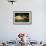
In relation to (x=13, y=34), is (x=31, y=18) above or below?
above

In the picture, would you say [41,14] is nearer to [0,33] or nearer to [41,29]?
[41,29]

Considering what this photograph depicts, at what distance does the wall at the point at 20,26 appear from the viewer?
5.58 m

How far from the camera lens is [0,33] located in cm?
562

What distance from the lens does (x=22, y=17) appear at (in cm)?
568

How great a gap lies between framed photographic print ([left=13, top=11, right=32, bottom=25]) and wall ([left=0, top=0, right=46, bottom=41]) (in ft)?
0.42

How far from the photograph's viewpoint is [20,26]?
5.62 metres

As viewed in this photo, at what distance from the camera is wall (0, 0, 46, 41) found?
5.58 m

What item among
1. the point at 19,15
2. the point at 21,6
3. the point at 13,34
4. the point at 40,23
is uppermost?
the point at 21,6

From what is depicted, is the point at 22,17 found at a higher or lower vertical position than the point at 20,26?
higher

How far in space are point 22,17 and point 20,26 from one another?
40 cm

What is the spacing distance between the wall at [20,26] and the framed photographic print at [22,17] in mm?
128

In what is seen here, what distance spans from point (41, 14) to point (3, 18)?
1.63m

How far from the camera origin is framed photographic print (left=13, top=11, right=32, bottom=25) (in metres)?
5.61

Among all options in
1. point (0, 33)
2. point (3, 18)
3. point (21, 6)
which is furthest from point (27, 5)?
point (0, 33)
